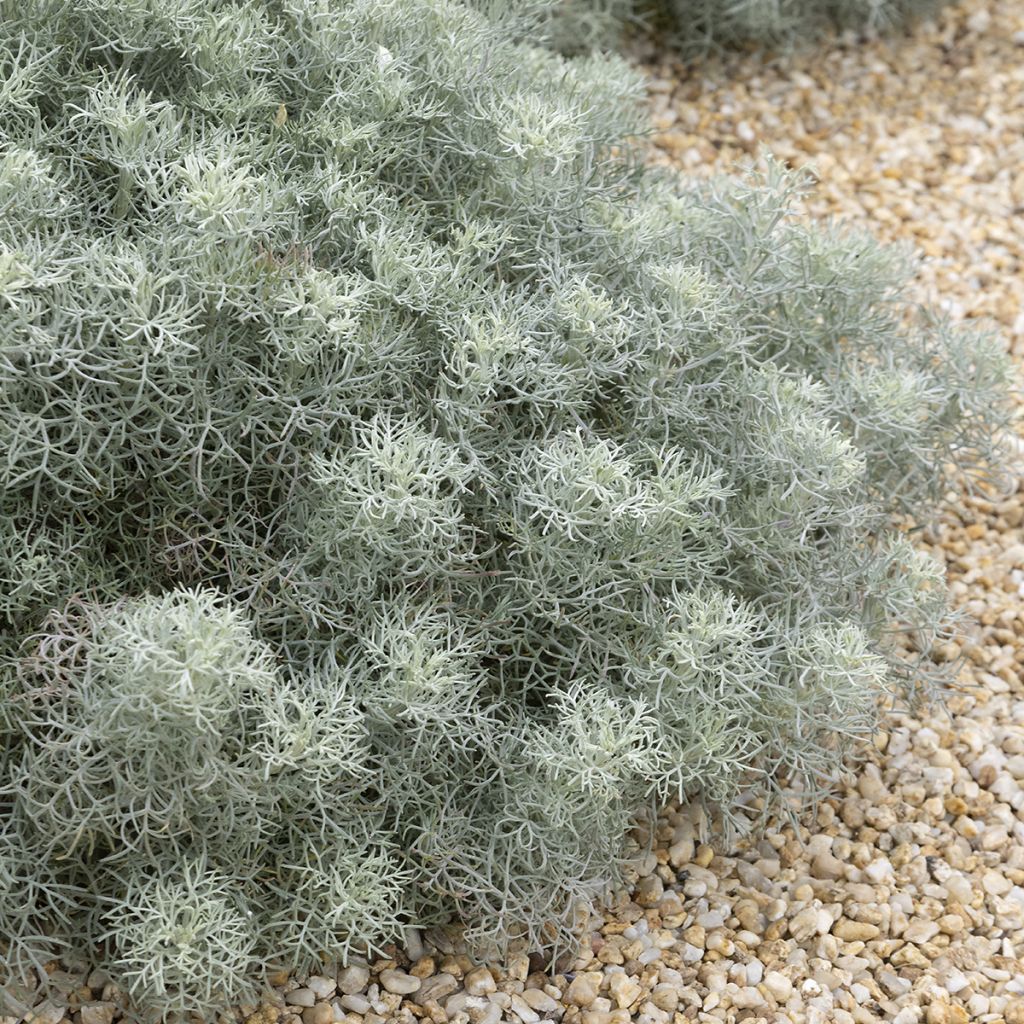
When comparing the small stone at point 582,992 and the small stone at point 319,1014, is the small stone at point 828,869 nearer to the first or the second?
the small stone at point 582,992

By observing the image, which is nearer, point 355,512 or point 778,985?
point 355,512

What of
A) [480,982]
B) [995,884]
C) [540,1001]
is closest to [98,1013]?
[480,982]

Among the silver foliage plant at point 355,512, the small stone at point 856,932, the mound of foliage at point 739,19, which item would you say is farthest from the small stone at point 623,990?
the mound of foliage at point 739,19

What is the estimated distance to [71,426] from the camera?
219cm

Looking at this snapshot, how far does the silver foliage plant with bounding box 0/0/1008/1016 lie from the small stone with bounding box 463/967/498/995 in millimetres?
97

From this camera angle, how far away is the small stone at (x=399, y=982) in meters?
2.38

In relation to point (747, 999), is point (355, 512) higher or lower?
higher

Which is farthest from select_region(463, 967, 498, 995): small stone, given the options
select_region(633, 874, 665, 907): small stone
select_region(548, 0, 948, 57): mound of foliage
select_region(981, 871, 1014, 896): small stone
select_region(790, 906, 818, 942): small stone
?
select_region(548, 0, 948, 57): mound of foliage

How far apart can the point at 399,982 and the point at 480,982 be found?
141 mm

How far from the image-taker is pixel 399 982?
7.84ft

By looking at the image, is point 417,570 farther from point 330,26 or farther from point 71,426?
point 330,26

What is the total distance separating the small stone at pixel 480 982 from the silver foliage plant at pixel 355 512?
10 cm

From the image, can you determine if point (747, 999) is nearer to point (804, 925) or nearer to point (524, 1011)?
point (804, 925)

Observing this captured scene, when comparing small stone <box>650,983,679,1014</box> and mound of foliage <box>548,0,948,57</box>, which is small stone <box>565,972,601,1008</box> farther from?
mound of foliage <box>548,0,948,57</box>
